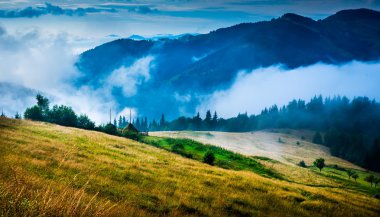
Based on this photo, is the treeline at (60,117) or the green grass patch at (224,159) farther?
the treeline at (60,117)

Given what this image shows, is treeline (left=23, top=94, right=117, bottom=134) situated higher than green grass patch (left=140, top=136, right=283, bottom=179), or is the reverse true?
treeline (left=23, top=94, right=117, bottom=134)

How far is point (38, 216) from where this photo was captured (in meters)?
6.50

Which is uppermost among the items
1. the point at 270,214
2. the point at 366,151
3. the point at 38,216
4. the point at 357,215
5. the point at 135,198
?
the point at 38,216

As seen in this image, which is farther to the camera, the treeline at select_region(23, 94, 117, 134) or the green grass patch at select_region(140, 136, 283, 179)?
the treeline at select_region(23, 94, 117, 134)

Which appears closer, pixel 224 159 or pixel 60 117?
pixel 224 159

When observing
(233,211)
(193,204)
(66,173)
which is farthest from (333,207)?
(66,173)

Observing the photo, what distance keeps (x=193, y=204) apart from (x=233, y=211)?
2.84 m

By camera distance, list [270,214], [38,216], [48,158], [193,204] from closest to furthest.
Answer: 1. [38,216]
2. [193,204]
3. [270,214]
4. [48,158]

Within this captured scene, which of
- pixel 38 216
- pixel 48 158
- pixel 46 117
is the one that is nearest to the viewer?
pixel 38 216

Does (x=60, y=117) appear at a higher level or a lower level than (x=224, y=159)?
higher

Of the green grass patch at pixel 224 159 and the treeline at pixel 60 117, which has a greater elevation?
the treeline at pixel 60 117

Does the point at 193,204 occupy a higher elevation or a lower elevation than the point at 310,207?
higher

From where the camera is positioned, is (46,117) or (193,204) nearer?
(193,204)

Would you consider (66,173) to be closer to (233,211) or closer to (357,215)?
(233,211)
